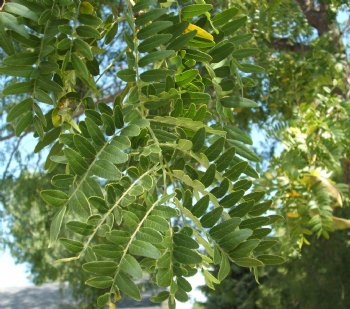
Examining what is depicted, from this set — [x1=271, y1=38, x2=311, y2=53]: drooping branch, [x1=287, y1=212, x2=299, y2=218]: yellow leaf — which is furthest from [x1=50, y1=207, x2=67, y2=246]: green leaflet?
[x1=271, y1=38, x2=311, y2=53]: drooping branch

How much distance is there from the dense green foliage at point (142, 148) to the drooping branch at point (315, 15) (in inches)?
125

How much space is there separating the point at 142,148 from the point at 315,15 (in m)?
3.48

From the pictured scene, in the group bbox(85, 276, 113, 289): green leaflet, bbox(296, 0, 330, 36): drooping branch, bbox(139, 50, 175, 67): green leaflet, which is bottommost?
bbox(296, 0, 330, 36): drooping branch

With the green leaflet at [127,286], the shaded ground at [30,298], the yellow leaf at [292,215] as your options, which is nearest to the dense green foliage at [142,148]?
the green leaflet at [127,286]

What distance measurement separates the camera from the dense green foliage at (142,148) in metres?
0.69

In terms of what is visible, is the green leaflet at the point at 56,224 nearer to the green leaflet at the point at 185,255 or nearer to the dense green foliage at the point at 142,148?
the dense green foliage at the point at 142,148

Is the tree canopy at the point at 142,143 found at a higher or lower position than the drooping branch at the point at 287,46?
higher

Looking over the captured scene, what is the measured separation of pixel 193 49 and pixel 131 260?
1.07 ft

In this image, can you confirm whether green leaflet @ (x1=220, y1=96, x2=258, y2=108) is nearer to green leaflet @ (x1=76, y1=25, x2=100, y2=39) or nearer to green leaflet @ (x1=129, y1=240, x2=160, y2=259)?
green leaflet @ (x1=76, y1=25, x2=100, y2=39)

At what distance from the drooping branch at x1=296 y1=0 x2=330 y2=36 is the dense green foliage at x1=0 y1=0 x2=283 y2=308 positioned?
3.18 metres

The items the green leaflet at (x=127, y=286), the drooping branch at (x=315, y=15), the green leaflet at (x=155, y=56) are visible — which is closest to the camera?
the green leaflet at (x=127, y=286)

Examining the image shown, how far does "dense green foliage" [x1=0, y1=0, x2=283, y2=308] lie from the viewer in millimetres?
689

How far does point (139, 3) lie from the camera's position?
2.83 feet

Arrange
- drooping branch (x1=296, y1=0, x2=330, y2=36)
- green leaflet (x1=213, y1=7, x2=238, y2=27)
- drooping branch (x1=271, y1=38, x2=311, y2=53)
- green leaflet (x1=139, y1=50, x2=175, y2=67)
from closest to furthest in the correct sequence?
1. green leaflet (x1=139, y1=50, x2=175, y2=67)
2. green leaflet (x1=213, y1=7, x2=238, y2=27)
3. drooping branch (x1=296, y1=0, x2=330, y2=36)
4. drooping branch (x1=271, y1=38, x2=311, y2=53)
